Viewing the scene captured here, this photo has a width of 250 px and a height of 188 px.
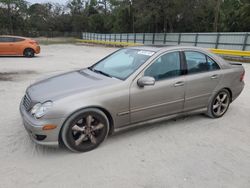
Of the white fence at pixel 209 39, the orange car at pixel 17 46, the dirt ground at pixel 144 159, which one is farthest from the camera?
the white fence at pixel 209 39

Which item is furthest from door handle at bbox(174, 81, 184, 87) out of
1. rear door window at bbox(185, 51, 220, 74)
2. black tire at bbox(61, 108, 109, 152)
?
black tire at bbox(61, 108, 109, 152)

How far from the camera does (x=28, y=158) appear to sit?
296cm

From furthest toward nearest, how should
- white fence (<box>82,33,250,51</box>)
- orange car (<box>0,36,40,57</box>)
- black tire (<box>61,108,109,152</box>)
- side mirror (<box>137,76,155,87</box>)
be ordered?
white fence (<box>82,33,250,51</box>)
orange car (<box>0,36,40,57</box>)
side mirror (<box>137,76,155,87</box>)
black tire (<box>61,108,109,152</box>)

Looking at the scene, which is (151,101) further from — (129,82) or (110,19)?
(110,19)

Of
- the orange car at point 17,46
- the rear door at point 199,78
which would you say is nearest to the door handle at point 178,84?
the rear door at point 199,78

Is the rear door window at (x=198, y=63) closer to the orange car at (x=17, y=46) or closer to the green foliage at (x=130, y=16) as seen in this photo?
the orange car at (x=17, y=46)

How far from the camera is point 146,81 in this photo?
324cm

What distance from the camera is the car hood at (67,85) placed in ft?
9.88

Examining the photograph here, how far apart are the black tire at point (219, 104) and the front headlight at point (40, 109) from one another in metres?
2.99

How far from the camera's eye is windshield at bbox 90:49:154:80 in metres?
3.53

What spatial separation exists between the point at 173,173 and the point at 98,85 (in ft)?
5.09

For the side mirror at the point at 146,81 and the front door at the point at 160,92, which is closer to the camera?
the side mirror at the point at 146,81

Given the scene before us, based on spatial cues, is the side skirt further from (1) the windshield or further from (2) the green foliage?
(2) the green foliage

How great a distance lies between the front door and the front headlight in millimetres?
1174
